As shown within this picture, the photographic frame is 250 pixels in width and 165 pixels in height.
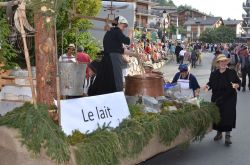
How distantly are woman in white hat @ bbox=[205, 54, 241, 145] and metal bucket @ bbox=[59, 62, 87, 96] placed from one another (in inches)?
127

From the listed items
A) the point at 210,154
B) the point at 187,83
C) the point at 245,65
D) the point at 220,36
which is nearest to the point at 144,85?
the point at 187,83

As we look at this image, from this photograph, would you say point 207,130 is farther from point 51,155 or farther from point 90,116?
point 51,155

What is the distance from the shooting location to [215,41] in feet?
356

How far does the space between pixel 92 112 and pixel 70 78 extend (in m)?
0.52

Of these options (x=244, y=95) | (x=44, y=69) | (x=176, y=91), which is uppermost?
(x=44, y=69)

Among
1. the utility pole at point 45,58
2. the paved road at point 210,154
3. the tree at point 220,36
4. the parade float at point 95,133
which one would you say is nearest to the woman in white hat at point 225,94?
the paved road at point 210,154

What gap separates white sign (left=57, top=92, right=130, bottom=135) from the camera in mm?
5031

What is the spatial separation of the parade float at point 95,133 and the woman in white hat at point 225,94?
1048 mm

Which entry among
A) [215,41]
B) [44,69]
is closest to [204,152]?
[44,69]

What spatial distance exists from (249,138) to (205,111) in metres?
1.77

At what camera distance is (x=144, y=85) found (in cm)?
707

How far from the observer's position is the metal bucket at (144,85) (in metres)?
7.07

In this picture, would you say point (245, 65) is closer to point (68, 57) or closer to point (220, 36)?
point (68, 57)

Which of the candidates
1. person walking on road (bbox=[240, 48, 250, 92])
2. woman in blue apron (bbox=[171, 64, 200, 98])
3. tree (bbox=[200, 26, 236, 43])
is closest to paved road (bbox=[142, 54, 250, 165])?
woman in blue apron (bbox=[171, 64, 200, 98])
